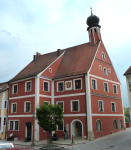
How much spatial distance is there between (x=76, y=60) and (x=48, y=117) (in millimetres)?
12735

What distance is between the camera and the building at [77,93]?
24953mm

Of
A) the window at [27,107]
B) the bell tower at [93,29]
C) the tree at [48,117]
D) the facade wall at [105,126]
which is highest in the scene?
the bell tower at [93,29]

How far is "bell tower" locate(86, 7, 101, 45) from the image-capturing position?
31.5m

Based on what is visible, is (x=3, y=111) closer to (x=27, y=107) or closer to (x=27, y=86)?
(x=27, y=107)

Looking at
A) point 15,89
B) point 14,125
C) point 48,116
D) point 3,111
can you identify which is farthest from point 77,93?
point 3,111

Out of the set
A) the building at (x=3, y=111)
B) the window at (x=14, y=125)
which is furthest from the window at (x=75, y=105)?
the building at (x=3, y=111)

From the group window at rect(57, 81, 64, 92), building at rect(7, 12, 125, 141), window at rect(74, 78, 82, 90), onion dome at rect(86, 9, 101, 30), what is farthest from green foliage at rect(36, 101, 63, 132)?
onion dome at rect(86, 9, 101, 30)

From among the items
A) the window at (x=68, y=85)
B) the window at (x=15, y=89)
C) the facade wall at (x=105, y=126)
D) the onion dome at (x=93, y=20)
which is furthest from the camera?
the onion dome at (x=93, y=20)

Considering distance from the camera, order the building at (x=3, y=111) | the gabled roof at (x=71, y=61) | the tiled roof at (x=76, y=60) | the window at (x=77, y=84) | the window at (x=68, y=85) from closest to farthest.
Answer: the window at (x=77, y=84)
the window at (x=68, y=85)
the tiled roof at (x=76, y=60)
the gabled roof at (x=71, y=61)
the building at (x=3, y=111)

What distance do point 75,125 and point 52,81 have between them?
310 inches

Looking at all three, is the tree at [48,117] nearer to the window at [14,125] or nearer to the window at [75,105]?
the window at [75,105]

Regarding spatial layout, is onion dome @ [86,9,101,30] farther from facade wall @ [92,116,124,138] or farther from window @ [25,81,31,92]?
facade wall @ [92,116,124,138]

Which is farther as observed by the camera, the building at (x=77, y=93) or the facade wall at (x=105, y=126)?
the building at (x=77, y=93)

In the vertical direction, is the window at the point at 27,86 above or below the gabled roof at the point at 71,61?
below
